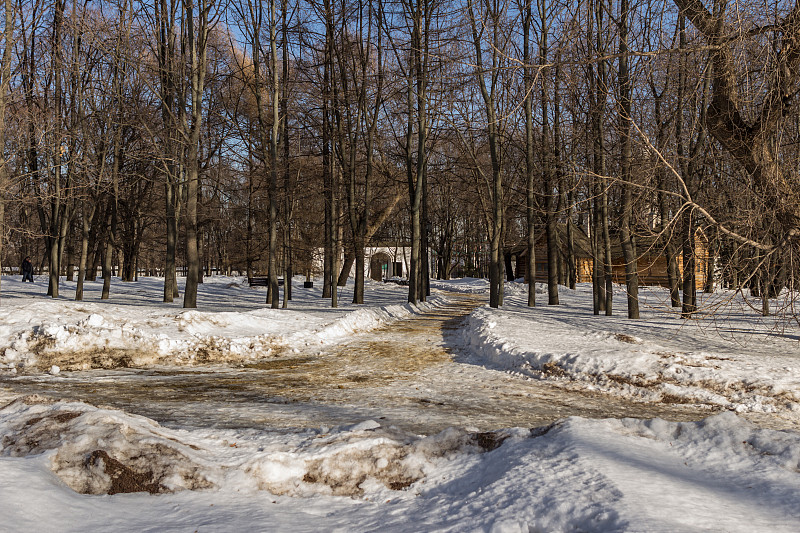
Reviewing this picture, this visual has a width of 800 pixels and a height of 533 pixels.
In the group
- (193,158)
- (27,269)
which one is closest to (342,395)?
(193,158)

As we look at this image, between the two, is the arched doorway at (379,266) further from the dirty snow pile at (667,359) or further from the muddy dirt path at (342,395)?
the muddy dirt path at (342,395)

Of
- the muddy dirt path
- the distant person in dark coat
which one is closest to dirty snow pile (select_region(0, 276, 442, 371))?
the muddy dirt path

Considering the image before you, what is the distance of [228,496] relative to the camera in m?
4.00

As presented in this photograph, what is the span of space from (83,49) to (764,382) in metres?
26.6

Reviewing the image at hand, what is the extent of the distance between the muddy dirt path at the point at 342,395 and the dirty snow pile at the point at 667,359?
551 millimetres

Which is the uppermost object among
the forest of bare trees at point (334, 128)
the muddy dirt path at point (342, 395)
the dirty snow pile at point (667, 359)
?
the forest of bare trees at point (334, 128)

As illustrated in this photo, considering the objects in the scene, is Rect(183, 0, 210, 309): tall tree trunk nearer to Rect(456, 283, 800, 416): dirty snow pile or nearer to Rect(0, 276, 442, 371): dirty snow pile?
Rect(0, 276, 442, 371): dirty snow pile

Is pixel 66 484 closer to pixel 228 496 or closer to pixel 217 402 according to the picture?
pixel 228 496

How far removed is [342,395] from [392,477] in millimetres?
3713

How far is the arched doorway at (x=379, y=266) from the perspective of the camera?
6919 centimetres

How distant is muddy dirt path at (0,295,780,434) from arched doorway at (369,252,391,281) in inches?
2242

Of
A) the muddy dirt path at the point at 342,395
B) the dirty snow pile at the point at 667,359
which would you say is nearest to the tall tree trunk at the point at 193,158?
the muddy dirt path at the point at 342,395

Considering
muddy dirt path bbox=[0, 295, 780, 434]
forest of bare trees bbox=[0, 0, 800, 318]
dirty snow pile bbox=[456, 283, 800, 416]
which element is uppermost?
forest of bare trees bbox=[0, 0, 800, 318]

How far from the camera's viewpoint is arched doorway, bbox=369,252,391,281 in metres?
69.2
